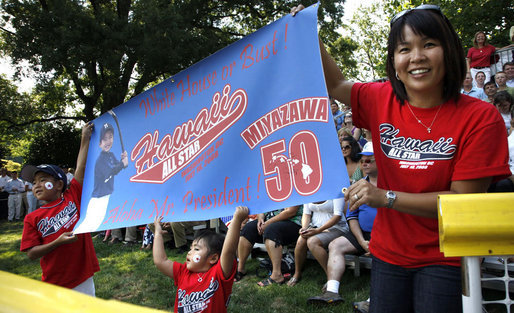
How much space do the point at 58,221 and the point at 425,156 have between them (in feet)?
10.2

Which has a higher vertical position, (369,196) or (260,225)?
(369,196)

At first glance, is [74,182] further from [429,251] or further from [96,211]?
[429,251]

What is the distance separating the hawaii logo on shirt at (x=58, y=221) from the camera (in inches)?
134

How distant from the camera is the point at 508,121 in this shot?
5.75m

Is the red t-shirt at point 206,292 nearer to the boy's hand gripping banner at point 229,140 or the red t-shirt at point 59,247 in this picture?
the boy's hand gripping banner at point 229,140

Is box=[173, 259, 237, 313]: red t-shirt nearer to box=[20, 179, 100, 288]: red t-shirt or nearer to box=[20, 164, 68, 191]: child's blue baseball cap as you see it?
box=[20, 179, 100, 288]: red t-shirt

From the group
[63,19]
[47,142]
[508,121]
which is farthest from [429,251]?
[47,142]

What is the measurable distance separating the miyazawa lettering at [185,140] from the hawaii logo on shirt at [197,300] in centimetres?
85

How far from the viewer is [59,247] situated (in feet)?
11.2

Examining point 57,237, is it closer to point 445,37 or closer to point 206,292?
point 206,292

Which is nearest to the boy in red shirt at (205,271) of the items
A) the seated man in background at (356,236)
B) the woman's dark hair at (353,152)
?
the seated man in background at (356,236)

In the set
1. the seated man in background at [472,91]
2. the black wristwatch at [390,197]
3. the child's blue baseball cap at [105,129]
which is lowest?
the black wristwatch at [390,197]

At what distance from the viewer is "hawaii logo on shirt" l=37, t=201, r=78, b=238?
341 centimetres

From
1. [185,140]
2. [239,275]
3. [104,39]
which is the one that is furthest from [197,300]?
[104,39]
